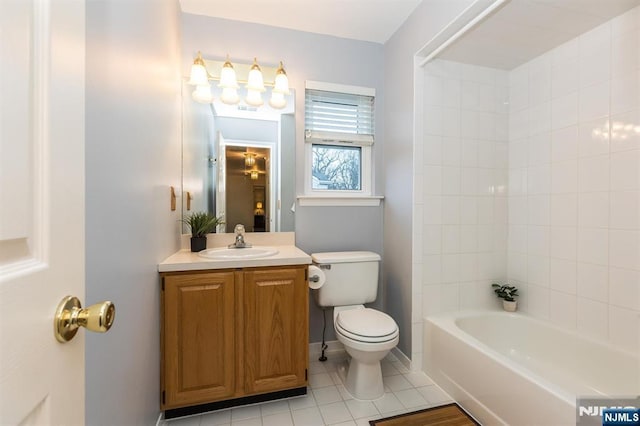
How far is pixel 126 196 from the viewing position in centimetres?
102

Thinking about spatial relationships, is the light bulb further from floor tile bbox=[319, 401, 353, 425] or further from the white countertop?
floor tile bbox=[319, 401, 353, 425]

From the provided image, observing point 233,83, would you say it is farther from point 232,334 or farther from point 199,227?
point 232,334

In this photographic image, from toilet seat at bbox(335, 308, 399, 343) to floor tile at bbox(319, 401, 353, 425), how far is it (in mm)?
394

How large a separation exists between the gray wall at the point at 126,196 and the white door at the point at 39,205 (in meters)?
0.34

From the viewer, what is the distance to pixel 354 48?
229 centimetres

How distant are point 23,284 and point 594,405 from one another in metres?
1.91

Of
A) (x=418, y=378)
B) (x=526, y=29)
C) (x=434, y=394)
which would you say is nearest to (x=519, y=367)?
(x=434, y=394)

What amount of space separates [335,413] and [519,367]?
0.98 meters

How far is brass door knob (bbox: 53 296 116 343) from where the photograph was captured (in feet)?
1.40

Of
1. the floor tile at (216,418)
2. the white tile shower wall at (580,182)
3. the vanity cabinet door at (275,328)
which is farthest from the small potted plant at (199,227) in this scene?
the white tile shower wall at (580,182)

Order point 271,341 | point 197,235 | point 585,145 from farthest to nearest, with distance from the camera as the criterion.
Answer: point 197,235 → point 585,145 → point 271,341

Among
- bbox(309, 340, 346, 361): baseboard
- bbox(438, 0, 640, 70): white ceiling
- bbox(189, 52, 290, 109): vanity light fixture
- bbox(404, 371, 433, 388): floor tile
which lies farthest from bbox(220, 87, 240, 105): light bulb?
bbox(404, 371, 433, 388): floor tile

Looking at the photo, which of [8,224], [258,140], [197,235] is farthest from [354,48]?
[8,224]

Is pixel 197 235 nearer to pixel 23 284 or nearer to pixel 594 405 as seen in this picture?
pixel 23 284
